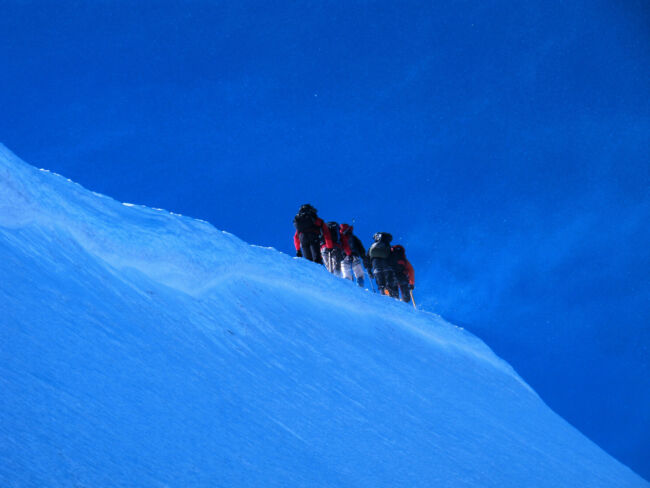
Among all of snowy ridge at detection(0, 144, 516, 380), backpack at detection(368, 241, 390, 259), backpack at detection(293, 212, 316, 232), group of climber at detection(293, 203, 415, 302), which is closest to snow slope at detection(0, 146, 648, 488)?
snowy ridge at detection(0, 144, 516, 380)

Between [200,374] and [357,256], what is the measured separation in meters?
7.85

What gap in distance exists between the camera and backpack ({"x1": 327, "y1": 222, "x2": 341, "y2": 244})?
1059cm

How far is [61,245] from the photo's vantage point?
3.24 m

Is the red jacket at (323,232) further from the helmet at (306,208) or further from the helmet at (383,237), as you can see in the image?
the helmet at (383,237)

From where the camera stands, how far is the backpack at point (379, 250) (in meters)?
10.5

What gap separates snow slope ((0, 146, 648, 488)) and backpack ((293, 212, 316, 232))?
162 inches

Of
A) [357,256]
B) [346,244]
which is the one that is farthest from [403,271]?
→ [346,244]

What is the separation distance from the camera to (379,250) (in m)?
10.5

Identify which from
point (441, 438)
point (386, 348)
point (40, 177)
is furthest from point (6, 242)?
point (386, 348)

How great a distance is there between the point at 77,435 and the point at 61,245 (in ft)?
4.86

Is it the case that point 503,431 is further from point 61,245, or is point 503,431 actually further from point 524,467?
point 61,245

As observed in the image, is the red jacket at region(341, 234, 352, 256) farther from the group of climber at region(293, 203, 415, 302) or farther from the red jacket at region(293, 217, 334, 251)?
the red jacket at region(293, 217, 334, 251)

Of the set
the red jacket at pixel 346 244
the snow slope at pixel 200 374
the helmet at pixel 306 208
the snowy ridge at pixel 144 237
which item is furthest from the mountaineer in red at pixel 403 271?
the snowy ridge at pixel 144 237

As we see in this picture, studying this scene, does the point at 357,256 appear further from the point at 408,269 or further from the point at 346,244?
the point at 408,269
